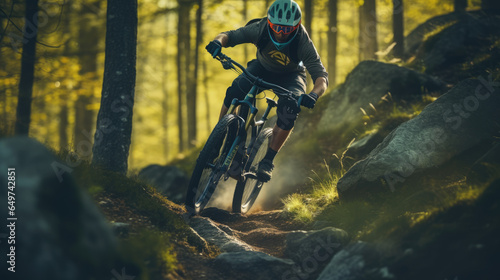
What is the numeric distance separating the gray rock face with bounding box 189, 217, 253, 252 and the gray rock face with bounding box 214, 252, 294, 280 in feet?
0.98

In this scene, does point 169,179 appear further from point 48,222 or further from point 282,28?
point 48,222

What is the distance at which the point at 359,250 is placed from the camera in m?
3.91

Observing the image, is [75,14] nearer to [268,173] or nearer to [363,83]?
[363,83]

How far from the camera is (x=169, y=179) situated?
410 inches

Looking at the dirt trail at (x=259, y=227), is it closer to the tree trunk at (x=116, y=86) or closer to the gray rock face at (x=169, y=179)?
the tree trunk at (x=116, y=86)

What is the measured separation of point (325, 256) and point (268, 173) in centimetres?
171

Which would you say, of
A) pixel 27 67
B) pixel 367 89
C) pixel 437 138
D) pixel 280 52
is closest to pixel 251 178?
pixel 280 52

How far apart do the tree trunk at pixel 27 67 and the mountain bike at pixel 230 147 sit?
16.7ft

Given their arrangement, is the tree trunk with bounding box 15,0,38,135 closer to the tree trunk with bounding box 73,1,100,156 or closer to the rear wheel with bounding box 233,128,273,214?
the rear wheel with bounding box 233,128,273,214

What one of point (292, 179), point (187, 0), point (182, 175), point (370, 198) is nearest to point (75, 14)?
point (187, 0)

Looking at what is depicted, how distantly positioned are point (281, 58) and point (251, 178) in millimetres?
2007

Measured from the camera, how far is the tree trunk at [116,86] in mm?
5977

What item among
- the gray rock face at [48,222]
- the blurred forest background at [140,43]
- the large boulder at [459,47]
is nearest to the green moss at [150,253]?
the gray rock face at [48,222]

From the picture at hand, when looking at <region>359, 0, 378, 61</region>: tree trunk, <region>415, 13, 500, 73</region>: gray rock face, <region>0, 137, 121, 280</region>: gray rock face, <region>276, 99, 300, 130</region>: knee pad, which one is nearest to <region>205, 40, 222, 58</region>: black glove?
<region>276, 99, 300, 130</region>: knee pad
